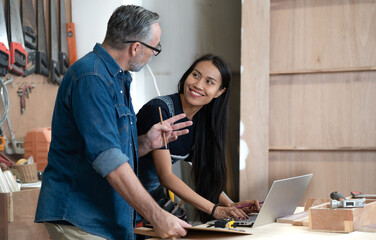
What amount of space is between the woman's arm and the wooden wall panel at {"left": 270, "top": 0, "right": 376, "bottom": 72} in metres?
1.50

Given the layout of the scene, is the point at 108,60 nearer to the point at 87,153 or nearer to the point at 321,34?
the point at 87,153

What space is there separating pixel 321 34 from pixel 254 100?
0.61 m

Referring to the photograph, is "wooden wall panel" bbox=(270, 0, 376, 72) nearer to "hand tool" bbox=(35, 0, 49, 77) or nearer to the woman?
the woman

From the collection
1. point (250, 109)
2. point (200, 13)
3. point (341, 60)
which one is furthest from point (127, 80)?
point (200, 13)

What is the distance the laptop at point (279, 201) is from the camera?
1640 mm

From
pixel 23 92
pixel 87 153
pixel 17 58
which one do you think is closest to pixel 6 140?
pixel 23 92

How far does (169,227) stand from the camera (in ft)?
4.60

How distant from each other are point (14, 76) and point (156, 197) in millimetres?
1574

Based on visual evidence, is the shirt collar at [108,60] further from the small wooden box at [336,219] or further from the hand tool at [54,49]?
the hand tool at [54,49]

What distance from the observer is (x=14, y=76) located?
122 inches

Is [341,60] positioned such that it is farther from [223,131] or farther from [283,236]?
[283,236]

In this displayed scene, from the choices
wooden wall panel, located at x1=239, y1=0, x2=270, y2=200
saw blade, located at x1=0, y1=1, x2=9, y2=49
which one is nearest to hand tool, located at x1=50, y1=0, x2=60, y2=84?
saw blade, located at x1=0, y1=1, x2=9, y2=49

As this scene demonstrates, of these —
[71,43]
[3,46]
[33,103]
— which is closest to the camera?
[3,46]

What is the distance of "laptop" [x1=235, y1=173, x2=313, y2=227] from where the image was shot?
1.64 m
